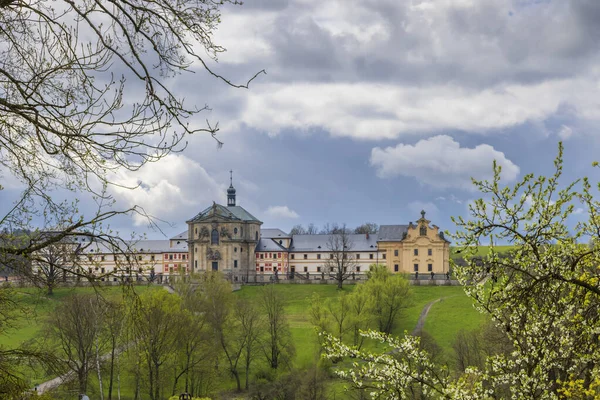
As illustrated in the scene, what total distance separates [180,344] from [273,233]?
5606cm

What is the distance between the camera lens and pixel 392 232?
87750 mm

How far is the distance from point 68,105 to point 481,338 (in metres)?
32.7

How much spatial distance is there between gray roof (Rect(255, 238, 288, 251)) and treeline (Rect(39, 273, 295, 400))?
123ft

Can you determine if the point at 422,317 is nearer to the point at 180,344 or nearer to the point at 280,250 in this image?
the point at 180,344

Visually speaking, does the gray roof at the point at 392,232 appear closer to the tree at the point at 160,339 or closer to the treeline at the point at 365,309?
the treeline at the point at 365,309

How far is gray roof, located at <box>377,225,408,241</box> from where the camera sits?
3410 inches

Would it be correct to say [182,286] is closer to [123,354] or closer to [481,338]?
[123,354]

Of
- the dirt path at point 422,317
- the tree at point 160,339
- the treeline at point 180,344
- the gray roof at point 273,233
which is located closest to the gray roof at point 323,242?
the gray roof at point 273,233

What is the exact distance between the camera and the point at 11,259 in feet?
22.5

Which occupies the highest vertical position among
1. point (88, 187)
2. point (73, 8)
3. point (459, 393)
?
point (73, 8)

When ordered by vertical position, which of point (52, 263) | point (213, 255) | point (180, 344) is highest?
point (213, 255)

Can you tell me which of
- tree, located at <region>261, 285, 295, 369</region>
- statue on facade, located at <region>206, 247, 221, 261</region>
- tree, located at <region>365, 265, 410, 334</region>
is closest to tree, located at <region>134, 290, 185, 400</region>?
tree, located at <region>261, 285, 295, 369</region>

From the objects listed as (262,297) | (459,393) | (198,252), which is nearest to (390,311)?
(262,297)

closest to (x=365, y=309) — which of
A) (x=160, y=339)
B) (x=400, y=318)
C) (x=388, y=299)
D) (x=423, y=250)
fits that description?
(x=388, y=299)
